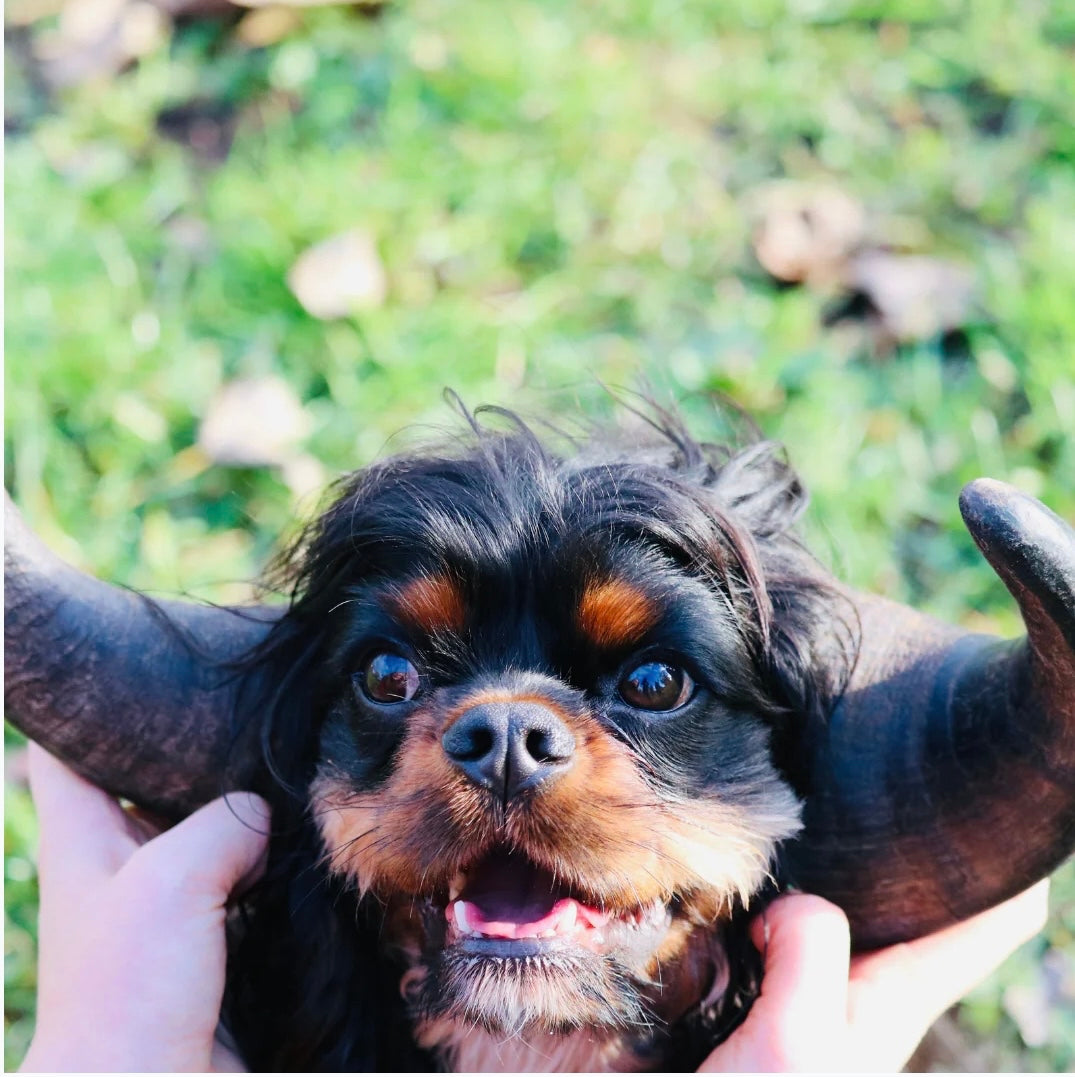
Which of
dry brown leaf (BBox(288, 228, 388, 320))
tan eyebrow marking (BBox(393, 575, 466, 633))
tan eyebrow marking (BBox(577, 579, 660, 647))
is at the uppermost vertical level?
tan eyebrow marking (BBox(577, 579, 660, 647))

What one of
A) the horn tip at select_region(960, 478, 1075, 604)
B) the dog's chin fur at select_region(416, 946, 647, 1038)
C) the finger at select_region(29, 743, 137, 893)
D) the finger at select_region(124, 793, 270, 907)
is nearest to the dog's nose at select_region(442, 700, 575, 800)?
the dog's chin fur at select_region(416, 946, 647, 1038)

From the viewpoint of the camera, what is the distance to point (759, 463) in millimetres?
2730

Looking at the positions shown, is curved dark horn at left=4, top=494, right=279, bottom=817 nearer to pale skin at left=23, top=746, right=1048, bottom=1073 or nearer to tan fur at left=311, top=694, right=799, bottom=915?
pale skin at left=23, top=746, right=1048, bottom=1073

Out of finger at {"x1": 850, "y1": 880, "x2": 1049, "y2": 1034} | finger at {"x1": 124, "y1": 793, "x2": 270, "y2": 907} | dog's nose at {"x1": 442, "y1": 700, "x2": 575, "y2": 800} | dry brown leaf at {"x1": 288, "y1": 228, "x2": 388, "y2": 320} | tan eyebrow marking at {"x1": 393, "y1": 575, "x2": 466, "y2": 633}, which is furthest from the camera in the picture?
dry brown leaf at {"x1": 288, "y1": 228, "x2": 388, "y2": 320}

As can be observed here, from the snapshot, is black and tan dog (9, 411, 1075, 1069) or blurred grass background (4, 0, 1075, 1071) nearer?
black and tan dog (9, 411, 1075, 1069)

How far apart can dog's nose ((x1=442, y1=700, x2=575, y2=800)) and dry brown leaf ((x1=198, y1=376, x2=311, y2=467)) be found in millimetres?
2335

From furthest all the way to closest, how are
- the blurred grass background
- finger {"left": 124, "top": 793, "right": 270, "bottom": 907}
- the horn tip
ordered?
1. the blurred grass background
2. finger {"left": 124, "top": 793, "right": 270, "bottom": 907}
3. the horn tip

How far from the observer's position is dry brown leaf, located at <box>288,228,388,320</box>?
4543 mm

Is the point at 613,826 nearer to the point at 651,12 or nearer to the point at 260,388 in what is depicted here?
the point at 260,388

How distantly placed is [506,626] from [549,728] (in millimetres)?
306

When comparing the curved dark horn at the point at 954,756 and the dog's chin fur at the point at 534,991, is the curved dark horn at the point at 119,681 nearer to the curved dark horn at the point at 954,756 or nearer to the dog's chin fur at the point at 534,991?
the dog's chin fur at the point at 534,991

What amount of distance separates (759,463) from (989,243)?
261 cm

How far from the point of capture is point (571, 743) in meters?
2.15

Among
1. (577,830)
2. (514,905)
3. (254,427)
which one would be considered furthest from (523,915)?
(254,427)
